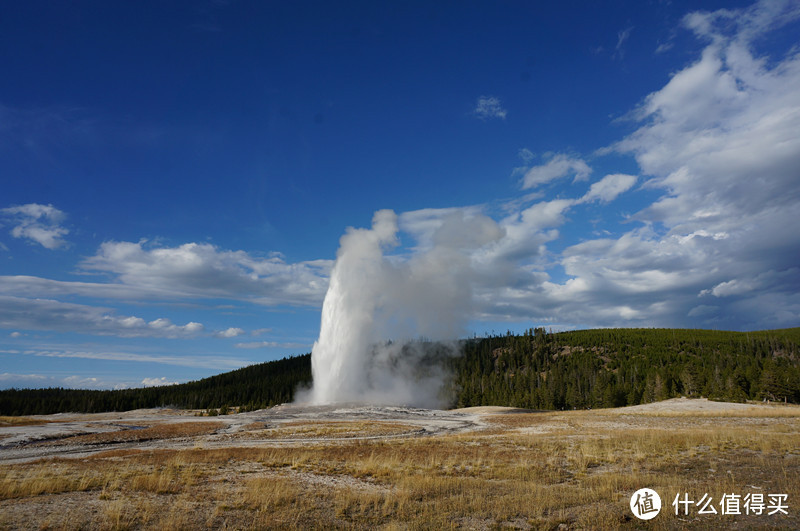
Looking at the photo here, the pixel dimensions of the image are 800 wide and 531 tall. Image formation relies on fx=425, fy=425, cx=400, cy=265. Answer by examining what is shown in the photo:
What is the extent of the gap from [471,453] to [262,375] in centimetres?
15347

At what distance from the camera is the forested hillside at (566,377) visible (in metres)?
86.9

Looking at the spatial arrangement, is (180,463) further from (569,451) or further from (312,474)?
(569,451)

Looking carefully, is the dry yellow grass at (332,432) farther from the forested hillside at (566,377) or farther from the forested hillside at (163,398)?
the forested hillside at (163,398)

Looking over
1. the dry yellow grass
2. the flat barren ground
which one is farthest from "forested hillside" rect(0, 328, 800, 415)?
the flat barren ground

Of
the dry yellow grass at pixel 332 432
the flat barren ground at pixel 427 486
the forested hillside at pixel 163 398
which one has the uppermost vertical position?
the flat barren ground at pixel 427 486

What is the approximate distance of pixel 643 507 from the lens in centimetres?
1156

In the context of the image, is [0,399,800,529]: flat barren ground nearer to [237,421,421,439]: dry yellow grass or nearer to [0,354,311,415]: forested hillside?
[237,421,421,439]: dry yellow grass

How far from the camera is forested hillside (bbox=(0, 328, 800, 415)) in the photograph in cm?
8688

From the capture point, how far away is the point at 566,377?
119000 mm

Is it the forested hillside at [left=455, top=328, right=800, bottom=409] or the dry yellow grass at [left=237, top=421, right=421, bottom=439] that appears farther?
the forested hillside at [left=455, top=328, right=800, bottom=409]

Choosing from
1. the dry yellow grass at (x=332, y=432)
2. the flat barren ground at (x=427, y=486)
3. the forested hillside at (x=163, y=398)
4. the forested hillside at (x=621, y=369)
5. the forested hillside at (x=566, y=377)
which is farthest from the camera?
the forested hillside at (x=163, y=398)

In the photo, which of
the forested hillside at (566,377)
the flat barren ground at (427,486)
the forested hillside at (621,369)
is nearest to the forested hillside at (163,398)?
the forested hillside at (566,377)

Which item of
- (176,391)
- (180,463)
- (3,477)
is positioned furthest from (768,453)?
(176,391)

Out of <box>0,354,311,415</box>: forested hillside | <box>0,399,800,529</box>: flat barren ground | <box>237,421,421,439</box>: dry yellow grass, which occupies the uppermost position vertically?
<box>0,399,800,529</box>: flat barren ground
